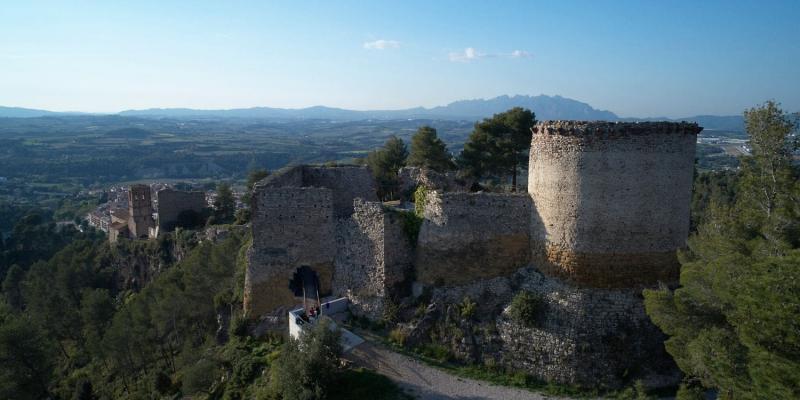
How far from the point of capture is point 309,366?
14766 millimetres

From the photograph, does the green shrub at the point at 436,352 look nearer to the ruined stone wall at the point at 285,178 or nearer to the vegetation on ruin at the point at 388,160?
the ruined stone wall at the point at 285,178

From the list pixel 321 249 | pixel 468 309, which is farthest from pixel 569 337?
pixel 321 249

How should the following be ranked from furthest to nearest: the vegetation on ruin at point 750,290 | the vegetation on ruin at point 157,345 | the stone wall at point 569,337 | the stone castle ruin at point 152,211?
the stone castle ruin at point 152,211 → the vegetation on ruin at point 157,345 → the stone wall at point 569,337 → the vegetation on ruin at point 750,290

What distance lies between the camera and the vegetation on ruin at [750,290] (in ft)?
30.2

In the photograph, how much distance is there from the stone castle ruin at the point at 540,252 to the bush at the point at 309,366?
2.95 metres

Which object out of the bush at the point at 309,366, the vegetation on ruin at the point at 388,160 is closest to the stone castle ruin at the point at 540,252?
the bush at the point at 309,366

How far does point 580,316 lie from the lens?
1573 centimetres

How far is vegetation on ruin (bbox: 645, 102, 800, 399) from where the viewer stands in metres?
9.20

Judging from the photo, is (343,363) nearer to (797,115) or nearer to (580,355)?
(580,355)

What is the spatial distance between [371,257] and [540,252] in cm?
568

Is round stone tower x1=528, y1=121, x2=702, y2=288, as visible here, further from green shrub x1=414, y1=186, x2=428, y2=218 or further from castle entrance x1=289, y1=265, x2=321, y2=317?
castle entrance x1=289, y1=265, x2=321, y2=317

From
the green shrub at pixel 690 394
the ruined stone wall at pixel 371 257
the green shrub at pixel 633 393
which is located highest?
the ruined stone wall at pixel 371 257

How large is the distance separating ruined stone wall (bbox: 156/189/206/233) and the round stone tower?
4202 centimetres

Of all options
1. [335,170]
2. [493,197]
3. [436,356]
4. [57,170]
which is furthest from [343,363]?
[57,170]
